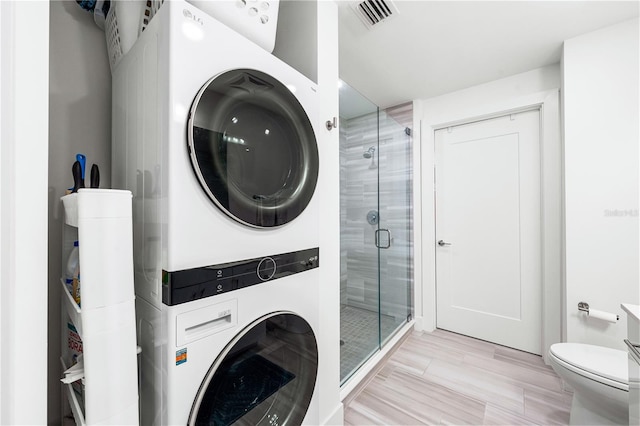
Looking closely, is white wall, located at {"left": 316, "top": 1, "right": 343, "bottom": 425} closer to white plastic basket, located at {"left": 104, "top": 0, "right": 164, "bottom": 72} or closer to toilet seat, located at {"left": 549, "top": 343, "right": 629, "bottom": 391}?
white plastic basket, located at {"left": 104, "top": 0, "right": 164, "bottom": 72}

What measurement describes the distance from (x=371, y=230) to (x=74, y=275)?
5.97 ft

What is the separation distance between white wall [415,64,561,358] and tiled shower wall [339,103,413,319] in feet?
0.50

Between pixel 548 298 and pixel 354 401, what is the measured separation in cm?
174

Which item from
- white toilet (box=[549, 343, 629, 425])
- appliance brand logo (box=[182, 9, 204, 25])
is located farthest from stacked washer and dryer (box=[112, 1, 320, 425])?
white toilet (box=[549, 343, 629, 425])

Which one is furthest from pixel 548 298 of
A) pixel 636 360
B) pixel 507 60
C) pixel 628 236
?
pixel 507 60

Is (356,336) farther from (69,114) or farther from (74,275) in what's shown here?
(69,114)

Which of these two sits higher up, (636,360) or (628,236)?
(628,236)

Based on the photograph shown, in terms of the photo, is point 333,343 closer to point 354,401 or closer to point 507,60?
point 354,401

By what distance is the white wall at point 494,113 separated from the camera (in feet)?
6.88

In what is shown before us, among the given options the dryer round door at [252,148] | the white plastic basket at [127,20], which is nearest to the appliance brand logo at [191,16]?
the dryer round door at [252,148]

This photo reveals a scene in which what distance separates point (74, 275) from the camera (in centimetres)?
88

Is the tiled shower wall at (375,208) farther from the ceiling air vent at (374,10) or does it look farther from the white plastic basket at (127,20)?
the white plastic basket at (127,20)

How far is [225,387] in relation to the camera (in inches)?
33.7

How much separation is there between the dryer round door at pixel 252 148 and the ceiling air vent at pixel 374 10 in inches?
36.0
